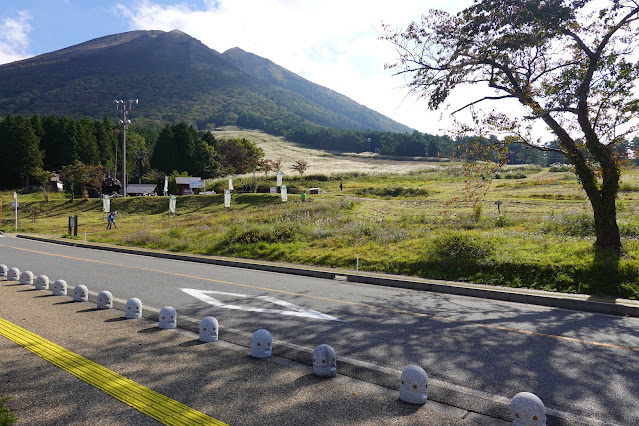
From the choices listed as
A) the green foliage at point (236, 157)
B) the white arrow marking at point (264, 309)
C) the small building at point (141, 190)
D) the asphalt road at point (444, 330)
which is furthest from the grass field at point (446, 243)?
the green foliage at point (236, 157)

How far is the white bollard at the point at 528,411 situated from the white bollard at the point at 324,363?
2014mm

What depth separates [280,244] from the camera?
18.5m

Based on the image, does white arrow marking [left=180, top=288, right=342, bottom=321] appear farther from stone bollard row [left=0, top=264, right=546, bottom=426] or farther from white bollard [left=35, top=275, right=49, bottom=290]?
white bollard [left=35, top=275, right=49, bottom=290]

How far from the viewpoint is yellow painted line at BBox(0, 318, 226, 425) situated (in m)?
3.97

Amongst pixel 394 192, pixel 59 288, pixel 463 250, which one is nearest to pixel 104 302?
pixel 59 288

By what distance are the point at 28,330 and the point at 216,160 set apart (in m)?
73.6

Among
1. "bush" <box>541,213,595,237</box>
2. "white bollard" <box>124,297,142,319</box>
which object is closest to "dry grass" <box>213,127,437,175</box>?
"bush" <box>541,213,595,237</box>

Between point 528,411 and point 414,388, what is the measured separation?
3.53 ft

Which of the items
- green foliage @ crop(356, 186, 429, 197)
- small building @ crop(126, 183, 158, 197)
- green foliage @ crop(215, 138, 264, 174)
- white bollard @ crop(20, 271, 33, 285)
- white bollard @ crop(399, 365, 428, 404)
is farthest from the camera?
green foliage @ crop(215, 138, 264, 174)

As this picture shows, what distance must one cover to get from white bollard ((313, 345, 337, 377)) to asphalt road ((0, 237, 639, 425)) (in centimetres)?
85

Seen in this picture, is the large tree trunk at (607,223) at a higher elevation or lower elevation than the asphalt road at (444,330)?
higher

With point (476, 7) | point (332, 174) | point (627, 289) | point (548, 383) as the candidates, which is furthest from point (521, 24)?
point (332, 174)

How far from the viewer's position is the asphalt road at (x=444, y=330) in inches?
196

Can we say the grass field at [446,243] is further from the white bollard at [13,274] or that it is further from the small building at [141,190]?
the small building at [141,190]
